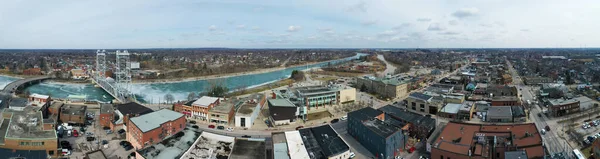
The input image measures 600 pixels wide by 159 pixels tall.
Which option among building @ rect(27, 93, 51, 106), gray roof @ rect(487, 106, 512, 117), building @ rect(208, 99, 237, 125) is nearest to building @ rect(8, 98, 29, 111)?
building @ rect(27, 93, 51, 106)

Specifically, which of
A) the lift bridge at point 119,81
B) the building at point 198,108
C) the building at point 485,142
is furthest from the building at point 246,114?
the lift bridge at point 119,81

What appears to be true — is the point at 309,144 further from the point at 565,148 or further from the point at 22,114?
the point at 22,114

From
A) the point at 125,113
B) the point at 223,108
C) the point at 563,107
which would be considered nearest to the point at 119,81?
the point at 125,113

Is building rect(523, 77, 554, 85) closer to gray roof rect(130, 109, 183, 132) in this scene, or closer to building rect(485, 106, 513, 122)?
building rect(485, 106, 513, 122)

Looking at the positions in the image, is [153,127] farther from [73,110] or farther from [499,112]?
[499,112]

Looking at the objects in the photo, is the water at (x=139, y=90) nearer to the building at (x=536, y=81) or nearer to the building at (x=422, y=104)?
the building at (x=422, y=104)

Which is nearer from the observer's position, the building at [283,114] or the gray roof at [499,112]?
the building at [283,114]
